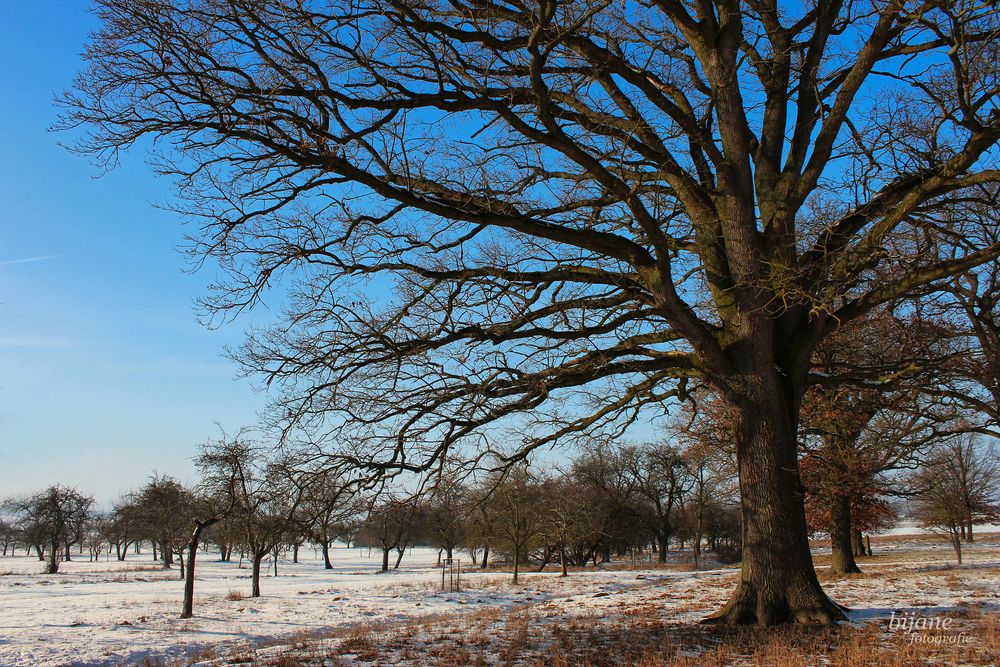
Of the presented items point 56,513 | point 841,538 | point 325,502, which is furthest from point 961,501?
point 56,513

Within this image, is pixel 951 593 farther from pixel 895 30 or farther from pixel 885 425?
pixel 895 30

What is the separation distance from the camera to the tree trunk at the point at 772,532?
8.19m

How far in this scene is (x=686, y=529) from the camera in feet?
169

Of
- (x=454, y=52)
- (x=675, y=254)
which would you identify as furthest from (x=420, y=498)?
(x=454, y=52)

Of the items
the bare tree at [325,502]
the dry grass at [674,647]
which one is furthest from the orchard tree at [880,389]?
the bare tree at [325,502]

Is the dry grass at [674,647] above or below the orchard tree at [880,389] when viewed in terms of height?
below

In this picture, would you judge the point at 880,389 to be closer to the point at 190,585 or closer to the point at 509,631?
the point at 509,631

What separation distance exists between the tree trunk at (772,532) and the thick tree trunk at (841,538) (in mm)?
13464

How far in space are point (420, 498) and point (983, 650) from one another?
6656 mm

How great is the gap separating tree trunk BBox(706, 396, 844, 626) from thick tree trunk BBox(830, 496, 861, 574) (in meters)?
13.5

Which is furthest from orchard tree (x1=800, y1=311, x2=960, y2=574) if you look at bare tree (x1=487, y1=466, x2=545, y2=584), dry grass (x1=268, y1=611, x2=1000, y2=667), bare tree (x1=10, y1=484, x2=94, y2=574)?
bare tree (x1=10, y1=484, x2=94, y2=574)

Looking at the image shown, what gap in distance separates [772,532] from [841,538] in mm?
14733

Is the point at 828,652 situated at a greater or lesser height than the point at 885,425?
lesser

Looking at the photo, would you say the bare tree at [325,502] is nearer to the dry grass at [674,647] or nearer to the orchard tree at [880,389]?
the dry grass at [674,647]
